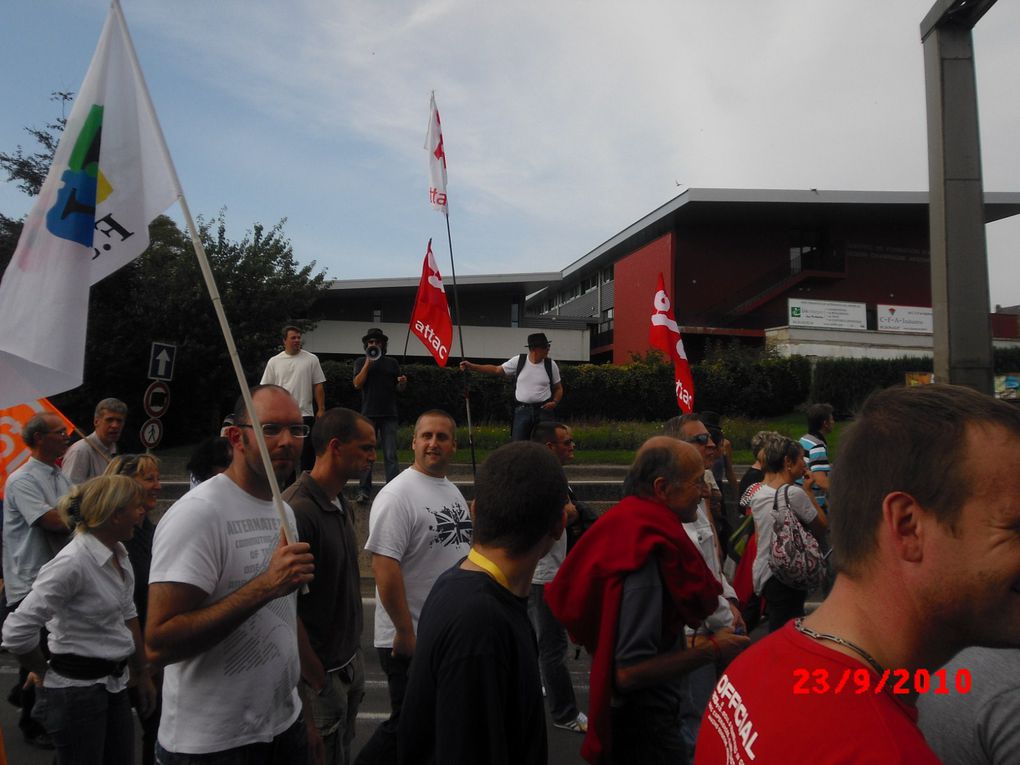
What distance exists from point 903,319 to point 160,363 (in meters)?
28.2

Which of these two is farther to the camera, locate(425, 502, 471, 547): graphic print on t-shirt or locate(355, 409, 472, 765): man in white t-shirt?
locate(425, 502, 471, 547): graphic print on t-shirt

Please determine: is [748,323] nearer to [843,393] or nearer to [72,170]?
[843,393]

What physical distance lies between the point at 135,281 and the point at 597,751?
1925cm

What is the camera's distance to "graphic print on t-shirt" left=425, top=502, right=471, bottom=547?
4.07 m

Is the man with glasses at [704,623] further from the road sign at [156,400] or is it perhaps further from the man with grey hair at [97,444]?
the road sign at [156,400]

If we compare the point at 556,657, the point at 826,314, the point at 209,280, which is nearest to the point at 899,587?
the point at 209,280

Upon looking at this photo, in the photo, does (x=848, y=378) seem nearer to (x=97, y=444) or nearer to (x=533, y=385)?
(x=533, y=385)

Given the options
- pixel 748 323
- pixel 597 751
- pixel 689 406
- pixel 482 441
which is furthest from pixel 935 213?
pixel 748 323

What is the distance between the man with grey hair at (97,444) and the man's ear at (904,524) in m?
6.47

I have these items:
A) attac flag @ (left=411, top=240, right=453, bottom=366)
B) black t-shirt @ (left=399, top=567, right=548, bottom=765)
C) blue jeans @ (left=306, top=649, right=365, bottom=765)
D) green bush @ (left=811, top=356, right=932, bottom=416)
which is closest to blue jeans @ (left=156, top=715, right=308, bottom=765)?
blue jeans @ (left=306, top=649, right=365, bottom=765)

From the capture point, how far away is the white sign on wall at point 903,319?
30.3 metres

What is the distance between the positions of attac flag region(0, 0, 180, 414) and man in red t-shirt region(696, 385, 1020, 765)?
7.53 ft

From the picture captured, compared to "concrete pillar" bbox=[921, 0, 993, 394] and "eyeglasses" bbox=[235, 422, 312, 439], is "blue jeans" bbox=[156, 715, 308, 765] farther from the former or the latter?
"concrete pillar" bbox=[921, 0, 993, 394]

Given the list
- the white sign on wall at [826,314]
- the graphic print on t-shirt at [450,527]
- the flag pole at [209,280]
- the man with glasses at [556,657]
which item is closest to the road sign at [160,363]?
the man with glasses at [556,657]
